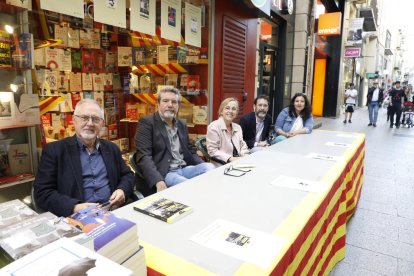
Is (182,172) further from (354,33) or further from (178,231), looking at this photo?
(354,33)

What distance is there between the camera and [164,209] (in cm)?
138

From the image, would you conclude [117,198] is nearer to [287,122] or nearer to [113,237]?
[113,237]

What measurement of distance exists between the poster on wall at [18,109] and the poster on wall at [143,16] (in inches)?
47.6

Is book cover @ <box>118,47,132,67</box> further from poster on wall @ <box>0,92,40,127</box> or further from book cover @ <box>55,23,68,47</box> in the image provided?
poster on wall @ <box>0,92,40,127</box>

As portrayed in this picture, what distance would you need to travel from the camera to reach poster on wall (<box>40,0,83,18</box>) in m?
2.21

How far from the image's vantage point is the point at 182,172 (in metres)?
2.72

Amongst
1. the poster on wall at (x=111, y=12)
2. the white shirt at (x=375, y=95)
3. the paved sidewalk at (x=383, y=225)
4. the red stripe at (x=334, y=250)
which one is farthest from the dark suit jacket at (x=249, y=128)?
the white shirt at (x=375, y=95)

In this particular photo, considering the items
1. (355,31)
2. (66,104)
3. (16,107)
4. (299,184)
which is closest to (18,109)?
(16,107)

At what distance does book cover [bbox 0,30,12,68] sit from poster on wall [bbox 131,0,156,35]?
1.13 metres

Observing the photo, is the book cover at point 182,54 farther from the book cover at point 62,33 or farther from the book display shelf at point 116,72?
the book cover at point 62,33

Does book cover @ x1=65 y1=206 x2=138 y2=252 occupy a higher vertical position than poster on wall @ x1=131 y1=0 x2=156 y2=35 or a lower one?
lower

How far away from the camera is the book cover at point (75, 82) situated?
3.96m

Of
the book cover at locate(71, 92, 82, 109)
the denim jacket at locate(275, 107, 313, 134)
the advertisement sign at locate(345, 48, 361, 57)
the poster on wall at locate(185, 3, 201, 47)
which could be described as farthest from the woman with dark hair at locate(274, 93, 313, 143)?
the advertisement sign at locate(345, 48, 361, 57)

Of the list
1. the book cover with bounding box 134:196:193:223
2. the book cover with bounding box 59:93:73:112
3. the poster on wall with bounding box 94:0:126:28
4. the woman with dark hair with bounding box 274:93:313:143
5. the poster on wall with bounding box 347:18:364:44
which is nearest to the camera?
the book cover with bounding box 134:196:193:223
